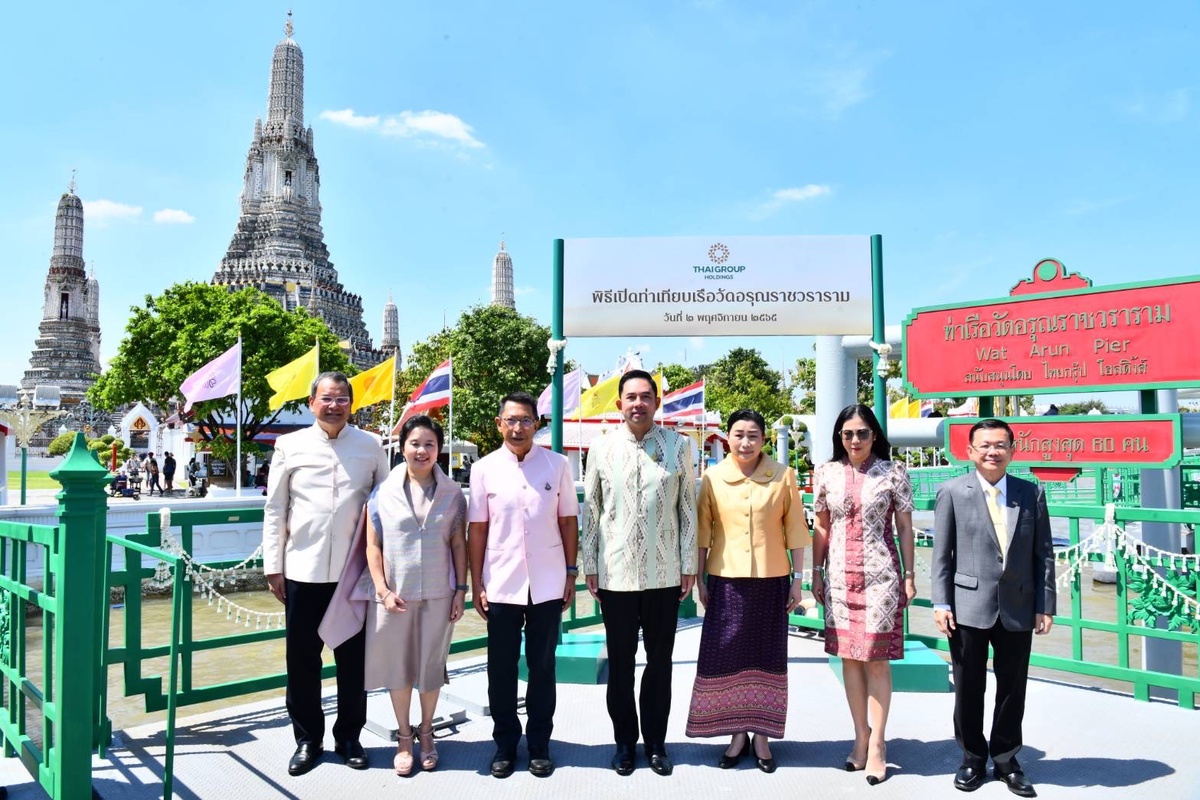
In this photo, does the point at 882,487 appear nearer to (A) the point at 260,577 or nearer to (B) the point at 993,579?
(B) the point at 993,579

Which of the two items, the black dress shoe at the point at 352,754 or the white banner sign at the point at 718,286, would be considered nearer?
the black dress shoe at the point at 352,754

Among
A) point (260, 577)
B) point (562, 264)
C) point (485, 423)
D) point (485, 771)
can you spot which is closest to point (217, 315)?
point (485, 423)

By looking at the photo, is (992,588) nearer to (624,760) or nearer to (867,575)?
(867,575)

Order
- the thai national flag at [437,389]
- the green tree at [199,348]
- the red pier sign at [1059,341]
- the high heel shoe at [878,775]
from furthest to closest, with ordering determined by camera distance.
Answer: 1. the green tree at [199,348]
2. the thai national flag at [437,389]
3. the red pier sign at [1059,341]
4. the high heel shoe at [878,775]

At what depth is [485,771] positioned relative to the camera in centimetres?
345

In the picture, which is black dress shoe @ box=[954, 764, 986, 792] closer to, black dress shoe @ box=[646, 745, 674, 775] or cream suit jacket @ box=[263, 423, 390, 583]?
black dress shoe @ box=[646, 745, 674, 775]

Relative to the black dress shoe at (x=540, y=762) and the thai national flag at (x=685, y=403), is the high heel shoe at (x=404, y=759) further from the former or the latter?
the thai national flag at (x=685, y=403)

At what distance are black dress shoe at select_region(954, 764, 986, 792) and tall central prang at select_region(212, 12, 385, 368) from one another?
199ft

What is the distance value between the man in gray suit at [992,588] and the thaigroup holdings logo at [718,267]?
7.13 feet

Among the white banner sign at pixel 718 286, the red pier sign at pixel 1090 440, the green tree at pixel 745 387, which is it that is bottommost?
the red pier sign at pixel 1090 440

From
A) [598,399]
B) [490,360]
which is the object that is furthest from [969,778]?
[490,360]

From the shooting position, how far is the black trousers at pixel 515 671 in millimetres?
3463

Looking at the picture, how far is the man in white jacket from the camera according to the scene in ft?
11.5

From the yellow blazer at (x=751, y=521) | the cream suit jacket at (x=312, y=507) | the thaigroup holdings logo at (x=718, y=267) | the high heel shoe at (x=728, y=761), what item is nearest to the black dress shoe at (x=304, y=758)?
the cream suit jacket at (x=312, y=507)
